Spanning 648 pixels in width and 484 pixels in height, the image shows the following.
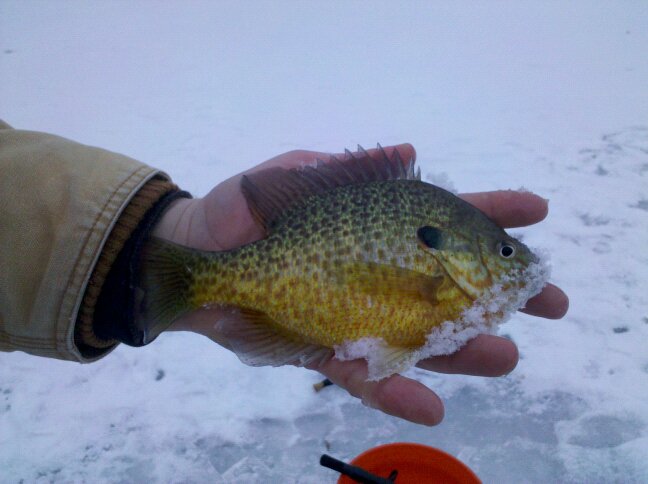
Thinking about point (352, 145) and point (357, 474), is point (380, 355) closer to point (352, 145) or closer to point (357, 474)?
point (357, 474)

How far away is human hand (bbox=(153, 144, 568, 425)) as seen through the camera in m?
1.72

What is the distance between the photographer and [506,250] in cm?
185

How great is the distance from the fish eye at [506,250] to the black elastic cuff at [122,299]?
1.39 m

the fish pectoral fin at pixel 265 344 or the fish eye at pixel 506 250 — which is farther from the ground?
the fish eye at pixel 506 250

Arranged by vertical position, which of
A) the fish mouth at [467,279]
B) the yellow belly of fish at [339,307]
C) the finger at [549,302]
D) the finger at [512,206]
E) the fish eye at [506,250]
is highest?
the finger at [512,206]

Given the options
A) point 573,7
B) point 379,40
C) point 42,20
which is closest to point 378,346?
point 379,40

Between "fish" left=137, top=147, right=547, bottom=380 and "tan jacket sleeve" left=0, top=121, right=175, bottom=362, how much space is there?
0.28m

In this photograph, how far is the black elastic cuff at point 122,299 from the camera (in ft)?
6.37

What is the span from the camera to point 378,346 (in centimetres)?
178

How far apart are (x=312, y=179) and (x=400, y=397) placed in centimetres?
88

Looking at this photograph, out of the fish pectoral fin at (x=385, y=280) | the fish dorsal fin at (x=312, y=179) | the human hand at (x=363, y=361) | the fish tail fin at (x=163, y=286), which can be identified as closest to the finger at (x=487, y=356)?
the human hand at (x=363, y=361)

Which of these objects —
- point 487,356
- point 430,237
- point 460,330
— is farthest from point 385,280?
point 487,356

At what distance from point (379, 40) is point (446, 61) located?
1.09 metres

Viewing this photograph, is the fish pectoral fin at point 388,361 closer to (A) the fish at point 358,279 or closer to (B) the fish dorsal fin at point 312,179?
(A) the fish at point 358,279
